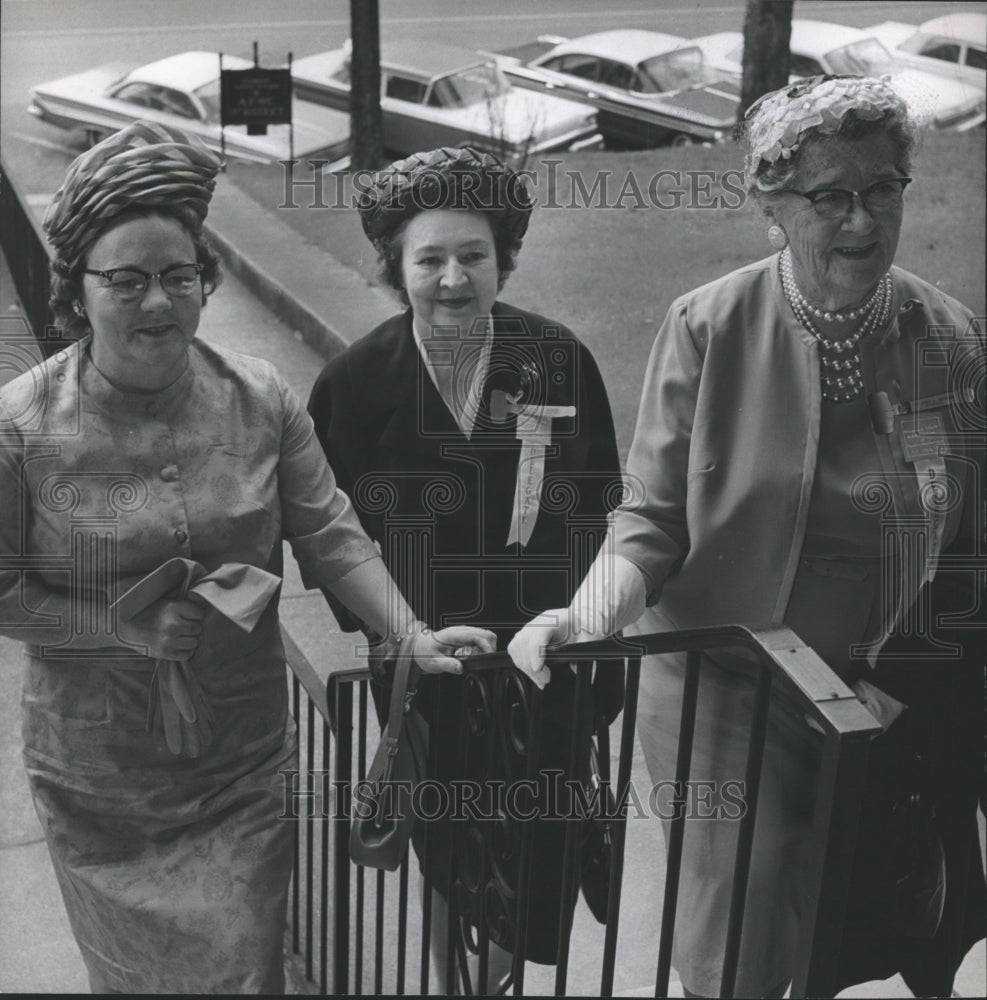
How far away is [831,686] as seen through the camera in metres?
2.02

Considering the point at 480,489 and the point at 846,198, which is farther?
the point at 480,489

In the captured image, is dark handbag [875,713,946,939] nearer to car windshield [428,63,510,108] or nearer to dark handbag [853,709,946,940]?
dark handbag [853,709,946,940]

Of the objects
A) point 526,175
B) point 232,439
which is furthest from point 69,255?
point 526,175

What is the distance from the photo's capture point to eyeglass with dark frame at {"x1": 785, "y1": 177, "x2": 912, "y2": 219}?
240cm

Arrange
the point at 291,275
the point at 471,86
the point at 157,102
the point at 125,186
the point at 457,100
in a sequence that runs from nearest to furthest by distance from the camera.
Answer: the point at 125,186 < the point at 157,102 < the point at 471,86 < the point at 457,100 < the point at 291,275

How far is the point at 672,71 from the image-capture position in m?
3.76

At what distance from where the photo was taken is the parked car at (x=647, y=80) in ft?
12.1

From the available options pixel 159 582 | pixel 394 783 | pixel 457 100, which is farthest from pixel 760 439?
pixel 457 100

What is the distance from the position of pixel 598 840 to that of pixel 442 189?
1.38 m

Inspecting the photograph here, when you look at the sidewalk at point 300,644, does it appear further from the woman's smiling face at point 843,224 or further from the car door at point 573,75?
the woman's smiling face at point 843,224

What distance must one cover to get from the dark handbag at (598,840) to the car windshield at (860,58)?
188cm

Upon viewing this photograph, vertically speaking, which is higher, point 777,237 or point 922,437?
point 777,237

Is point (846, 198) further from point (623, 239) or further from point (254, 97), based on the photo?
point (623, 239)

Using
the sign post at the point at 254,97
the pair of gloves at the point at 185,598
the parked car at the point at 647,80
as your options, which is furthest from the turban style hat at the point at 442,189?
the parked car at the point at 647,80
